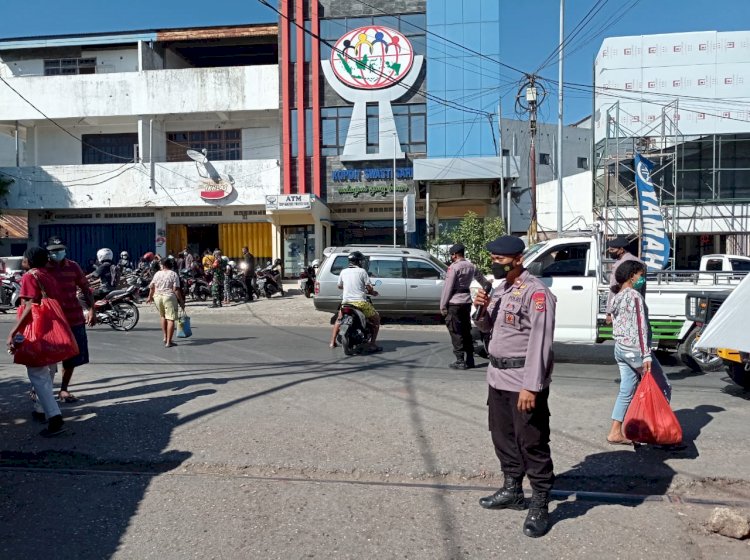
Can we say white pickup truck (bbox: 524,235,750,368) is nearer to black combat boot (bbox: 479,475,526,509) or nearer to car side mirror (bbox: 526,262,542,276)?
car side mirror (bbox: 526,262,542,276)

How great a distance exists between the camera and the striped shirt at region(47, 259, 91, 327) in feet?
20.5

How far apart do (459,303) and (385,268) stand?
226 inches

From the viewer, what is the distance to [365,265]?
551 inches

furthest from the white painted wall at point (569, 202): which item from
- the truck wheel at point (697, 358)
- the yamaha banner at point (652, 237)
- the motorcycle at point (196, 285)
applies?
the truck wheel at point (697, 358)

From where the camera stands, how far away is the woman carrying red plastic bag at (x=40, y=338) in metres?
5.28

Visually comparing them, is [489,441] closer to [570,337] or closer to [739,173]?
[570,337]

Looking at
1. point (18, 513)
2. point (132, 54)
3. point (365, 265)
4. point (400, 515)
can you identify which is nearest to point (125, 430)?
point (18, 513)

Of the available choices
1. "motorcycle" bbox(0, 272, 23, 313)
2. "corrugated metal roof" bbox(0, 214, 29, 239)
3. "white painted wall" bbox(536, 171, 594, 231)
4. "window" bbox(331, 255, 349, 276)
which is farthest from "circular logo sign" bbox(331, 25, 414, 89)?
"corrugated metal roof" bbox(0, 214, 29, 239)

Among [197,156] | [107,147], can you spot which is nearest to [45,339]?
[197,156]

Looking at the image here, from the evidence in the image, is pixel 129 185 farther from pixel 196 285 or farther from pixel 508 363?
pixel 508 363

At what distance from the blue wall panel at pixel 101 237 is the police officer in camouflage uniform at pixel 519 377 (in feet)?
79.5

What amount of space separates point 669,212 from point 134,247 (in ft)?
73.0

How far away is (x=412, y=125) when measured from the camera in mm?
23797

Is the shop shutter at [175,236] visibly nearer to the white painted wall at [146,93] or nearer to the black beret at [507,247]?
the white painted wall at [146,93]
